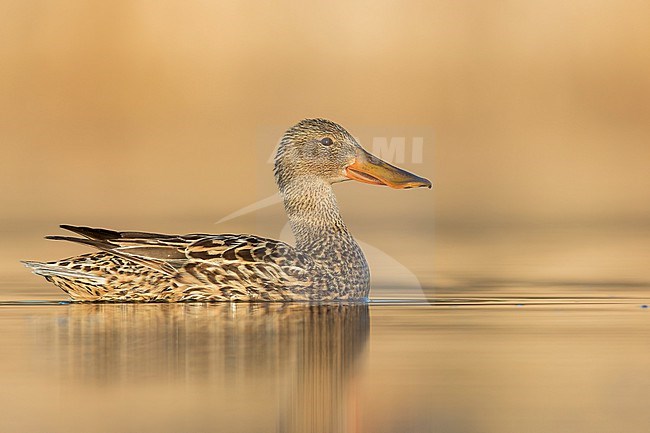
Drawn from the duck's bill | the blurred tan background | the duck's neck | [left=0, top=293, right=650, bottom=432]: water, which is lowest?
[left=0, top=293, right=650, bottom=432]: water

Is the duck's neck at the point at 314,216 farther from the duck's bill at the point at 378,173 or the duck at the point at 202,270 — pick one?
the duck's bill at the point at 378,173

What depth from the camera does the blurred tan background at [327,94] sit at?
671 inches

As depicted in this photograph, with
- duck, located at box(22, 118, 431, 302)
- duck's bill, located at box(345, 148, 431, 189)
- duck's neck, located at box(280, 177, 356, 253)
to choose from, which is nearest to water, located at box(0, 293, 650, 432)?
duck, located at box(22, 118, 431, 302)

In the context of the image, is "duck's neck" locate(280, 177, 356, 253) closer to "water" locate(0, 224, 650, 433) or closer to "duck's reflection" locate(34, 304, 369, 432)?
"water" locate(0, 224, 650, 433)

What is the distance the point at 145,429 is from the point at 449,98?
49.8ft

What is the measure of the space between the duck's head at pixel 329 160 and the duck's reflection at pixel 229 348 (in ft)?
3.08

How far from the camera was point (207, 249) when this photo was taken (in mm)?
9227

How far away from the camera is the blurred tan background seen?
17.0 metres

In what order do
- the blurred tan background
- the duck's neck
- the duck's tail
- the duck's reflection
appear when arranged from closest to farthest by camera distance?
the duck's reflection, the duck's tail, the duck's neck, the blurred tan background

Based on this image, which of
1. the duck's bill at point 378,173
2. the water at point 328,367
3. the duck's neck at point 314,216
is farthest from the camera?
the duck's bill at point 378,173

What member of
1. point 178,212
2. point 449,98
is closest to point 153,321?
point 178,212

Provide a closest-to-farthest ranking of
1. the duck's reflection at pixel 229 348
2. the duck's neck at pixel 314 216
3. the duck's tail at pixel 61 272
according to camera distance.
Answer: the duck's reflection at pixel 229 348 → the duck's tail at pixel 61 272 → the duck's neck at pixel 314 216

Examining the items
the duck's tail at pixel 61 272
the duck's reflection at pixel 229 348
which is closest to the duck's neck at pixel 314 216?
the duck's reflection at pixel 229 348

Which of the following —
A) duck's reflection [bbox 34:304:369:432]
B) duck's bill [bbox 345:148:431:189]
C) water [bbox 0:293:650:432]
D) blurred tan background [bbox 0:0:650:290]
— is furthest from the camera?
blurred tan background [bbox 0:0:650:290]
